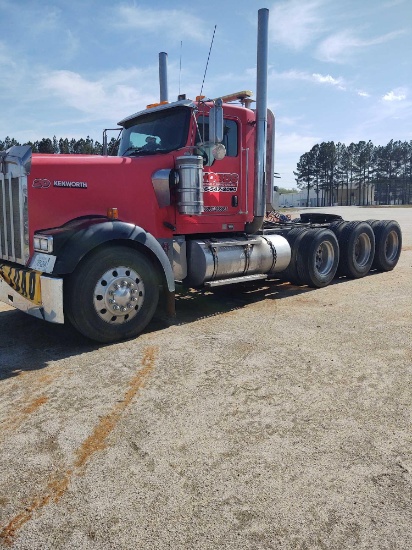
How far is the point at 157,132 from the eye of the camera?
6367 mm

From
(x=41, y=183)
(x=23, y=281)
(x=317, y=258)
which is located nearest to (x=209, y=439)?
(x=23, y=281)

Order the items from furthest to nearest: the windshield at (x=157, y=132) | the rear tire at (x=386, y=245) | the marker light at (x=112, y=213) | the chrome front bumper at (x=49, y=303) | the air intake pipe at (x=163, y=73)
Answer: the rear tire at (x=386, y=245) → the air intake pipe at (x=163, y=73) → the windshield at (x=157, y=132) → the marker light at (x=112, y=213) → the chrome front bumper at (x=49, y=303)

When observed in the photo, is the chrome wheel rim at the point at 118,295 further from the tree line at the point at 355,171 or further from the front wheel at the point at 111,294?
the tree line at the point at 355,171

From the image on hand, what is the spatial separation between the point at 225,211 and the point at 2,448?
4.68m

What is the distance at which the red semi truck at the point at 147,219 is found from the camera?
4.79m

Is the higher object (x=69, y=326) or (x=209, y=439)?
(x=69, y=326)

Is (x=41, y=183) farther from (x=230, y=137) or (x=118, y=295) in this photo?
(x=230, y=137)

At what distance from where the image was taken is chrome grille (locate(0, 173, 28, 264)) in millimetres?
4922

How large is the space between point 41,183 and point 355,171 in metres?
99.7

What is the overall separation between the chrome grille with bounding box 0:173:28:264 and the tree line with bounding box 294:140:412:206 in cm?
9006

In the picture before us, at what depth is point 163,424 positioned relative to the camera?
3.16 meters

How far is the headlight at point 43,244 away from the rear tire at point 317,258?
4.69 m

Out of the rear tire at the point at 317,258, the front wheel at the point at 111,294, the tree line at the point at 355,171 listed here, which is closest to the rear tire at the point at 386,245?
the rear tire at the point at 317,258

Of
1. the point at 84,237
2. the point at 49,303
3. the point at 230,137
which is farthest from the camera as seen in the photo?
the point at 230,137
